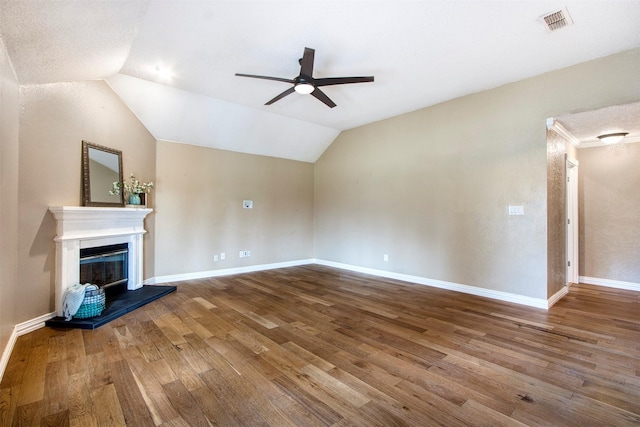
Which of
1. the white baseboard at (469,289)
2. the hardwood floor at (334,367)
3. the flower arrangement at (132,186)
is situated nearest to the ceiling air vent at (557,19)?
the hardwood floor at (334,367)

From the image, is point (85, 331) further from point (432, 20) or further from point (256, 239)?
point (432, 20)

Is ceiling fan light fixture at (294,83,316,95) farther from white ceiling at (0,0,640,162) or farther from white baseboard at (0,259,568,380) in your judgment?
white baseboard at (0,259,568,380)

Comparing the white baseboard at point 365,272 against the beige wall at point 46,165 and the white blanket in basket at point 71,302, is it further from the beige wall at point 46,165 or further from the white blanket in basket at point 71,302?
the white blanket in basket at point 71,302

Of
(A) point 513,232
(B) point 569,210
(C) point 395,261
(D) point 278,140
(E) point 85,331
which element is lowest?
(E) point 85,331

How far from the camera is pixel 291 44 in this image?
2.96 meters

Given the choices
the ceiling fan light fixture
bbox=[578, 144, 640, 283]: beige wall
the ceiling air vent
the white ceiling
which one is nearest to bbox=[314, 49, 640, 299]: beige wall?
the white ceiling

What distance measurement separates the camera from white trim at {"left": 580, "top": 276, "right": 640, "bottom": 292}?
453 cm

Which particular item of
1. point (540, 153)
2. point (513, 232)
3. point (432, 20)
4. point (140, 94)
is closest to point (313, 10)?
point (432, 20)

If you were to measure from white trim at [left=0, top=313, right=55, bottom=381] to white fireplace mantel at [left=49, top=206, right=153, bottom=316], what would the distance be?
0.14 m

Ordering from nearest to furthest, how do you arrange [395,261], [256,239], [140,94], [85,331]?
[85,331], [140,94], [395,261], [256,239]

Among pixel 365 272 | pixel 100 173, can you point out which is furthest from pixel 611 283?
pixel 100 173

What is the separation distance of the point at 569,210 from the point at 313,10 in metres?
4.95

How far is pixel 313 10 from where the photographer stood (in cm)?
245

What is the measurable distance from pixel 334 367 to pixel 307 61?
273cm
